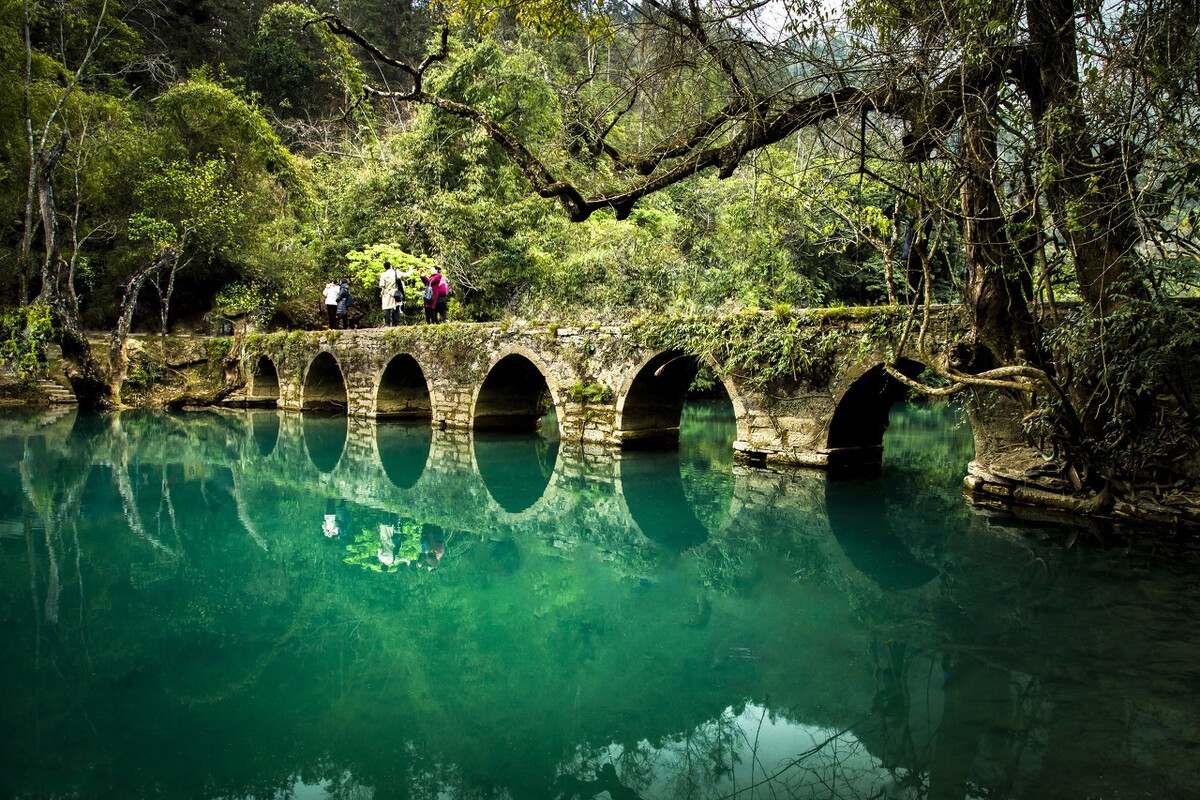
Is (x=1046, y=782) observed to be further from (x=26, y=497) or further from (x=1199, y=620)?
(x=26, y=497)

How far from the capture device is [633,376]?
10805mm

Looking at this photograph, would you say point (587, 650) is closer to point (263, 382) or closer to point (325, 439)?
point (325, 439)

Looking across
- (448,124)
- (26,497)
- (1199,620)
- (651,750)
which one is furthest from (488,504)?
(448,124)

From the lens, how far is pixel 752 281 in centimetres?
1608

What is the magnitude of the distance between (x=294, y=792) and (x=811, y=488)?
659 cm

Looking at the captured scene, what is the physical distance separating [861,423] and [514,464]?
4.54 metres

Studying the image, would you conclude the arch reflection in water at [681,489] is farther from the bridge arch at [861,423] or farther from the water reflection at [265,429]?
the water reflection at [265,429]

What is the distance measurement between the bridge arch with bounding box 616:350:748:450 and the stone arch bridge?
22mm

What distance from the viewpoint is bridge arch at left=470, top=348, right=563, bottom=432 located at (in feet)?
43.9

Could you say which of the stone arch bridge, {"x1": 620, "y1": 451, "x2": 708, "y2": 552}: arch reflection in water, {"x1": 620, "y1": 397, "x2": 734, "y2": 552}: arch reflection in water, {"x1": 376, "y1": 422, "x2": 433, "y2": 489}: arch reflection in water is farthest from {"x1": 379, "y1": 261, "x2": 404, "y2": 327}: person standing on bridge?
{"x1": 620, "y1": 451, "x2": 708, "y2": 552}: arch reflection in water

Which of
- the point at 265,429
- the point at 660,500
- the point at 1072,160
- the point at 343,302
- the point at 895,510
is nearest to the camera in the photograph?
the point at 1072,160

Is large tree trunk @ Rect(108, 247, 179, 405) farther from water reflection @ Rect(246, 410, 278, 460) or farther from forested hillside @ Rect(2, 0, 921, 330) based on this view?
water reflection @ Rect(246, 410, 278, 460)

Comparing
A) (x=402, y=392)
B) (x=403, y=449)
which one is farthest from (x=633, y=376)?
(x=402, y=392)

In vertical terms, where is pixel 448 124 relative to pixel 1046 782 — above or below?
above
